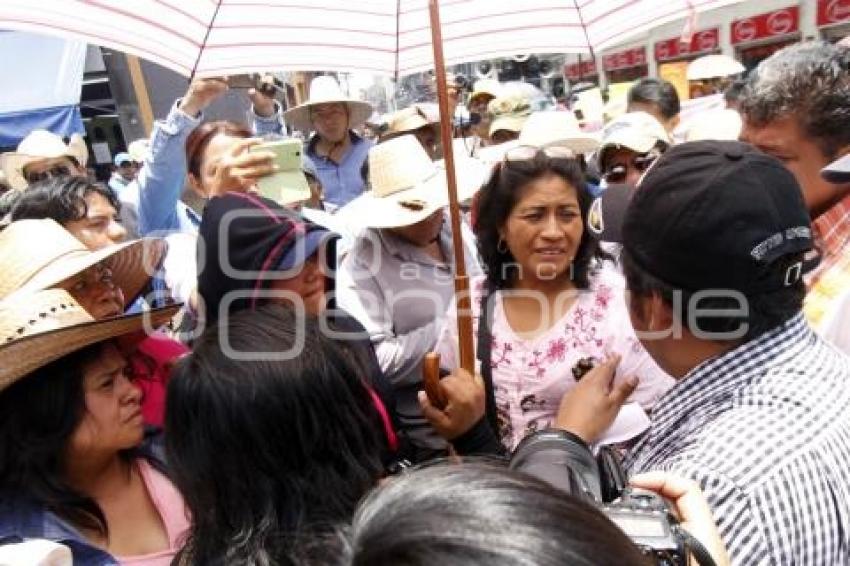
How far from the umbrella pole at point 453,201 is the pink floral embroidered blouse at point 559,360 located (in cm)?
21

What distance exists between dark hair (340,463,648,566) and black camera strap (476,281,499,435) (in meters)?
1.28

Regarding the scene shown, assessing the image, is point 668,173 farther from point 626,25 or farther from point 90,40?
point 90,40

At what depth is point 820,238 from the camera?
180cm

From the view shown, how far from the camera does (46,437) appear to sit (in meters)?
1.27

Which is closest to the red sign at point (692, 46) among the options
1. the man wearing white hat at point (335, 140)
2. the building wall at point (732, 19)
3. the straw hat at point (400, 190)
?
the building wall at point (732, 19)

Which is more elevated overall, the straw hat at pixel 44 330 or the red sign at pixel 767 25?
the red sign at pixel 767 25

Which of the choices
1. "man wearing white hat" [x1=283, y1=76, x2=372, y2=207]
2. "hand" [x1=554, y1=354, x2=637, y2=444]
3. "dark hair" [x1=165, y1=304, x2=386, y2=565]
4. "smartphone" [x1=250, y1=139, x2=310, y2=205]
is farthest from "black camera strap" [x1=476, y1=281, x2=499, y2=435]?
"man wearing white hat" [x1=283, y1=76, x2=372, y2=207]

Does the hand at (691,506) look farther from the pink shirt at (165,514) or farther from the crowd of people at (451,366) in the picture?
the pink shirt at (165,514)

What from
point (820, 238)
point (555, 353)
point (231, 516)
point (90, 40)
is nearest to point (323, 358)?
point (231, 516)

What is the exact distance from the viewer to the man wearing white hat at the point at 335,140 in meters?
4.25

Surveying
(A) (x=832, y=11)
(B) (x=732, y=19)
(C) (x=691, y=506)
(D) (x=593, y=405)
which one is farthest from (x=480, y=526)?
(B) (x=732, y=19)

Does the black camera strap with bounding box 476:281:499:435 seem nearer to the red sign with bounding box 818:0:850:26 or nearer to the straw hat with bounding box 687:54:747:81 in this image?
the straw hat with bounding box 687:54:747:81

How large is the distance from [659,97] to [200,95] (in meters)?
3.23

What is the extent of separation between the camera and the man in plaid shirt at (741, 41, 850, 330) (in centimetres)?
171
